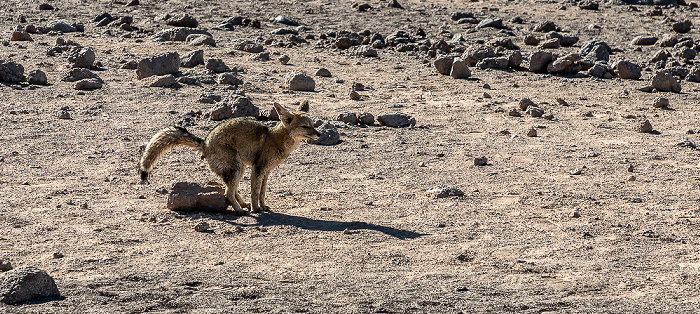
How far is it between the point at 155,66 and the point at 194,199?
6.44 m

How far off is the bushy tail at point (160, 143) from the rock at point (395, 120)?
416 centimetres

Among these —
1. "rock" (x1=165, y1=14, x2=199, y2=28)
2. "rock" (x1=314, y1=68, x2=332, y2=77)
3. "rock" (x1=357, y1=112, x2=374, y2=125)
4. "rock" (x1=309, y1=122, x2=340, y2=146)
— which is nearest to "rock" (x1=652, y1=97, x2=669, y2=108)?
"rock" (x1=357, y1=112, x2=374, y2=125)

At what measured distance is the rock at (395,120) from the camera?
1252cm

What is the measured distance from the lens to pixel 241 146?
29.1 ft

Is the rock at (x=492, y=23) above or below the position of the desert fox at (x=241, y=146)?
above

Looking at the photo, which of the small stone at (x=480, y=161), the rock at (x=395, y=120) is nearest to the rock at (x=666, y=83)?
the rock at (x=395, y=120)

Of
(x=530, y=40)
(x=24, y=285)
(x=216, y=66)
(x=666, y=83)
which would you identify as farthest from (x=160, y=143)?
(x=530, y=40)

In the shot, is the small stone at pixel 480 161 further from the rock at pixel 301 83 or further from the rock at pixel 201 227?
the rock at pixel 301 83

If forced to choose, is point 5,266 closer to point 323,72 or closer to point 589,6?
point 323,72

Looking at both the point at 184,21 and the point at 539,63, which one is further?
the point at 184,21

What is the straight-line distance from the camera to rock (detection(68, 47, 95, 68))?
15422 millimetres

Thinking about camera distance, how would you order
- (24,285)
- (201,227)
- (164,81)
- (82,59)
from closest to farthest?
(24,285), (201,227), (164,81), (82,59)

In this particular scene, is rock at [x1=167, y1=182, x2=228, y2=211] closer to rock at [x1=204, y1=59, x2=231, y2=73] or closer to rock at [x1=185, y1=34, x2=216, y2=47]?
rock at [x1=204, y1=59, x2=231, y2=73]

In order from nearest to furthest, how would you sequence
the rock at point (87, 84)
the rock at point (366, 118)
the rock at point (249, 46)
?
the rock at point (366, 118) < the rock at point (87, 84) < the rock at point (249, 46)
